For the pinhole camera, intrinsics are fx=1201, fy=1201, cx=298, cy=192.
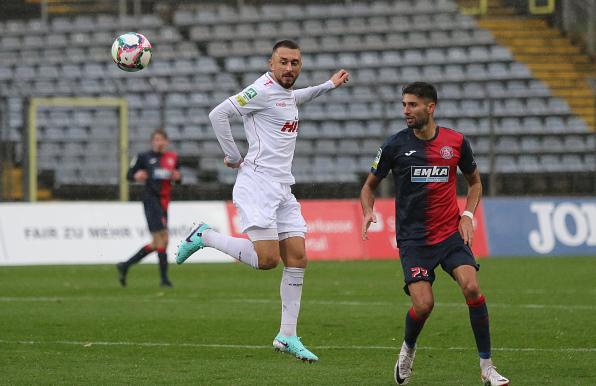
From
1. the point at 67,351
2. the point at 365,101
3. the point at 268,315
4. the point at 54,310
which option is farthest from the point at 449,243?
the point at 365,101

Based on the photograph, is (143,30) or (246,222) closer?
(246,222)

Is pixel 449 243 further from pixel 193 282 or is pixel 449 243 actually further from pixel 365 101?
pixel 365 101

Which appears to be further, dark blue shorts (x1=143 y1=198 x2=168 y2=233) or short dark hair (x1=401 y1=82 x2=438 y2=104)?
dark blue shorts (x1=143 y1=198 x2=168 y2=233)

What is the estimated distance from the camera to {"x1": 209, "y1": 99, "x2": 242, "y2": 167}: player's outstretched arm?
9109 mm

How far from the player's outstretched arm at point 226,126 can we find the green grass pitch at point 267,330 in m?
1.55

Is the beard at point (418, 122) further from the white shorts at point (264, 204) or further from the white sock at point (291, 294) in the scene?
the white sock at point (291, 294)

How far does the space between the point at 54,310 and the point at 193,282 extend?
171 inches

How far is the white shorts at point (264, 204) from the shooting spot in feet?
29.5

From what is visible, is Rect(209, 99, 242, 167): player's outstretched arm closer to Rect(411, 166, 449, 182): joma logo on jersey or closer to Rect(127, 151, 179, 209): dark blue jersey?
Rect(411, 166, 449, 182): joma logo on jersey

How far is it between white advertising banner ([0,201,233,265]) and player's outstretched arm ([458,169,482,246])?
1286cm

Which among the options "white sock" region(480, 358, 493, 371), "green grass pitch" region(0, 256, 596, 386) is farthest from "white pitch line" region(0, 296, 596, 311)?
"white sock" region(480, 358, 493, 371)

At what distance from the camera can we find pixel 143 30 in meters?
34.1

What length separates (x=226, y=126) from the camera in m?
9.18

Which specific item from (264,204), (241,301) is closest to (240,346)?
(264,204)
